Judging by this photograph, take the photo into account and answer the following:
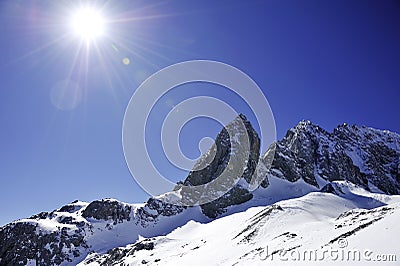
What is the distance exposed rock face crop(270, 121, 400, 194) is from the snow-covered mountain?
25.0 inches

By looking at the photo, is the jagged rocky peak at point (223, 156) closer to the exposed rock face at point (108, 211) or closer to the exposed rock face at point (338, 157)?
the exposed rock face at point (338, 157)

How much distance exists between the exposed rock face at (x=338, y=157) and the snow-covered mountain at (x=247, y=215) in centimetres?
64

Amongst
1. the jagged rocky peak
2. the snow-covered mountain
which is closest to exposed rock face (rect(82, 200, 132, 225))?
the snow-covered mountain

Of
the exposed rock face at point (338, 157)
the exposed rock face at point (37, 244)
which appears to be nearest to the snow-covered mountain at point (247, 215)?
the exposed rock face at point (37, 244)

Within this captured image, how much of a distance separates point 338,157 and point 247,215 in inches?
4117

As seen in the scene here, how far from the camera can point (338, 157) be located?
15888cm

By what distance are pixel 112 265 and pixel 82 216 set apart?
181ft

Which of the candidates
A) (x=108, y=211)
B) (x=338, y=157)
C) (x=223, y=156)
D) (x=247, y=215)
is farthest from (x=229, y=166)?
(x=338, y=157)

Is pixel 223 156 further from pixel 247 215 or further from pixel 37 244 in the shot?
pixel 37 244

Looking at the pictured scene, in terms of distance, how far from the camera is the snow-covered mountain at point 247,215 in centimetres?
3612

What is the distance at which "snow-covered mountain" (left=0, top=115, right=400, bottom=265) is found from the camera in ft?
119

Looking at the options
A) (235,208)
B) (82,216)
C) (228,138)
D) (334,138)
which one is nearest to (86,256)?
(82,216)

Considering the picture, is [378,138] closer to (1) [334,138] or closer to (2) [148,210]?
(1) [334,138]

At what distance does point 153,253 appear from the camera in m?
60.9
